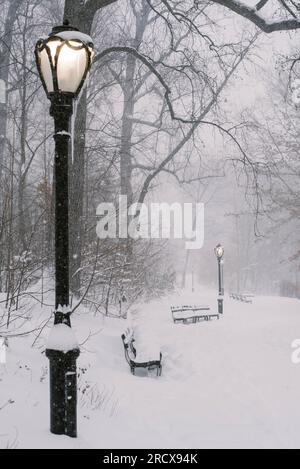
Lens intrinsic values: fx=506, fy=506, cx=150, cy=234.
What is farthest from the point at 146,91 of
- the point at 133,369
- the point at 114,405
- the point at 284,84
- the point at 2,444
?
the point at 2,444

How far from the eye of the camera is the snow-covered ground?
16.9 feet

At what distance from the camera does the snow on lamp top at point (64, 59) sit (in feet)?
13.6

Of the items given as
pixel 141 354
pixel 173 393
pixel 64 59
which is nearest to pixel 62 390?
pixel 64 59

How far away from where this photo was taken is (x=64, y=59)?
4188 mm

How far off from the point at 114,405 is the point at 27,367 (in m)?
1.27

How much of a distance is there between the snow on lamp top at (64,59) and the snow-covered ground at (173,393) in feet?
9.65

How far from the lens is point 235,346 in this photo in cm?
1276

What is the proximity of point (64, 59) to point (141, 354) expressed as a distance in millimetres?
6975

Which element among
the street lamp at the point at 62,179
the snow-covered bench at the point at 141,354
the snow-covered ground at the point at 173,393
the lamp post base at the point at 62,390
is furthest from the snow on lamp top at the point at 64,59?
the snow-covered bench at the point at 141,354

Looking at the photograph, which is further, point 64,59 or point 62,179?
point 62,179

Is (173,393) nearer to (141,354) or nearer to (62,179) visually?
(141,354)

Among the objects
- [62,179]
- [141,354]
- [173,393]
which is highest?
[62,179]

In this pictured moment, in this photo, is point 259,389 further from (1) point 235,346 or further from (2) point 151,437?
(2) point 151,437

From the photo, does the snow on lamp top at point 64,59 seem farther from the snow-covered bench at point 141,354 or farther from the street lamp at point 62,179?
the snow-covered bench at point 141,354
